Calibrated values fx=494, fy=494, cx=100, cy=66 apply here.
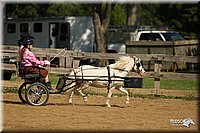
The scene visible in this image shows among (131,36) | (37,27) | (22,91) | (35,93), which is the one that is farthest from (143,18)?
(35,93)

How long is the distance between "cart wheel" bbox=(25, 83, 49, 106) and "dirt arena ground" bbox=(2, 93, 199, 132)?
0.18 m

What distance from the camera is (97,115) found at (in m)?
10.5

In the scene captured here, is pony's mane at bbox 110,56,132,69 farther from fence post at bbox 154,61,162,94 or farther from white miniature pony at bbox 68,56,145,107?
fence post at bbox 154,61,162,94

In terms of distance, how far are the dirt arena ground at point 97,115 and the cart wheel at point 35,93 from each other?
182mm

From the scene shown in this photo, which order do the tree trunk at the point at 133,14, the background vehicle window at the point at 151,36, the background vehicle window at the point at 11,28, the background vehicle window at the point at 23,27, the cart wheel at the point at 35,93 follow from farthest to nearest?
1. the tree trunk at the point at 133,14
2. the background vehicle window at the point at 11,28
3. the background vehicle window at the point at 23,27
4. the background vehicle window at the point at 151,36
5. the cart wheel at the point at 35,93

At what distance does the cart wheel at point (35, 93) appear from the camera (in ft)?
37.9

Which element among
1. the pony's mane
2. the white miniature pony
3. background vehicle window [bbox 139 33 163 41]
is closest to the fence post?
the pony's mane

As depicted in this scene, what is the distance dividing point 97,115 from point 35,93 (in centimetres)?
184

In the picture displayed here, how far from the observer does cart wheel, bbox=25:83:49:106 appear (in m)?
11.5

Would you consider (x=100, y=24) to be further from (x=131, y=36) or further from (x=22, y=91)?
(x=22, y=91)

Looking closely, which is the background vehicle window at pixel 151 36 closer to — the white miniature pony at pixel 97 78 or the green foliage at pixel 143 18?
the green foliage at pixel 143 18

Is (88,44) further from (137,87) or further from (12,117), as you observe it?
(12,117)

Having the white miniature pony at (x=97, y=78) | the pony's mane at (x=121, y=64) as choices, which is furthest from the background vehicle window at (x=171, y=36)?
the white miniature pony at (x=97, y=78)

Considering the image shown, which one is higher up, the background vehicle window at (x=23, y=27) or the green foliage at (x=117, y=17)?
the green foliage at (x=117, y=17)
